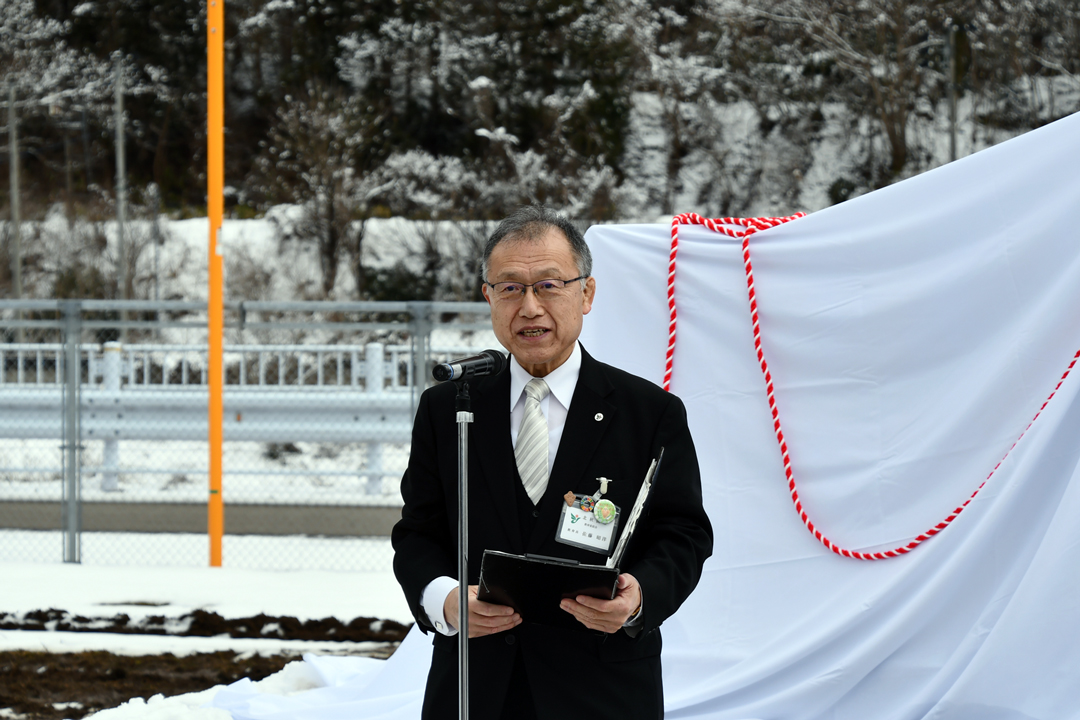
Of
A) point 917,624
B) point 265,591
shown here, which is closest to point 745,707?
point 917,624

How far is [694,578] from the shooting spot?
2023mm

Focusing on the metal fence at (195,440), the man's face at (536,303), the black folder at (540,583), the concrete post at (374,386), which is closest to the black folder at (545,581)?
the black folder at (540,583)

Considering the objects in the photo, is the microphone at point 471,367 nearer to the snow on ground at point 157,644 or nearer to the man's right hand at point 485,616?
the man's right hand at point 485,616

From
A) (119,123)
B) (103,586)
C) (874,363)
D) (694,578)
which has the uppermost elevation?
(119,123)

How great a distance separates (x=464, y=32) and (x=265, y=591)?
2137cm

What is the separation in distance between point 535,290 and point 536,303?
0.11ft

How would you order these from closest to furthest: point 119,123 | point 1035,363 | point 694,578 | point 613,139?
point 694,578, point 1035,363, point 119,123, point 613,139

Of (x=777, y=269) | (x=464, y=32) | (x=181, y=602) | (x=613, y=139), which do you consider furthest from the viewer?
(x=464, y=32)

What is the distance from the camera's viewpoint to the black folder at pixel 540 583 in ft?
5.72

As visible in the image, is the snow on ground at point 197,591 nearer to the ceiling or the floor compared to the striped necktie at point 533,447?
nearer to the floor

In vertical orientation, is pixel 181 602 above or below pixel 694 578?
below

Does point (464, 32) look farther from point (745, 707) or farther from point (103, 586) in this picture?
point (745, 707)

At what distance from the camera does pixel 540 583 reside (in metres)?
1.79

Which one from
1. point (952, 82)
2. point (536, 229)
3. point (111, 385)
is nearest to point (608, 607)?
point (536, 229)
